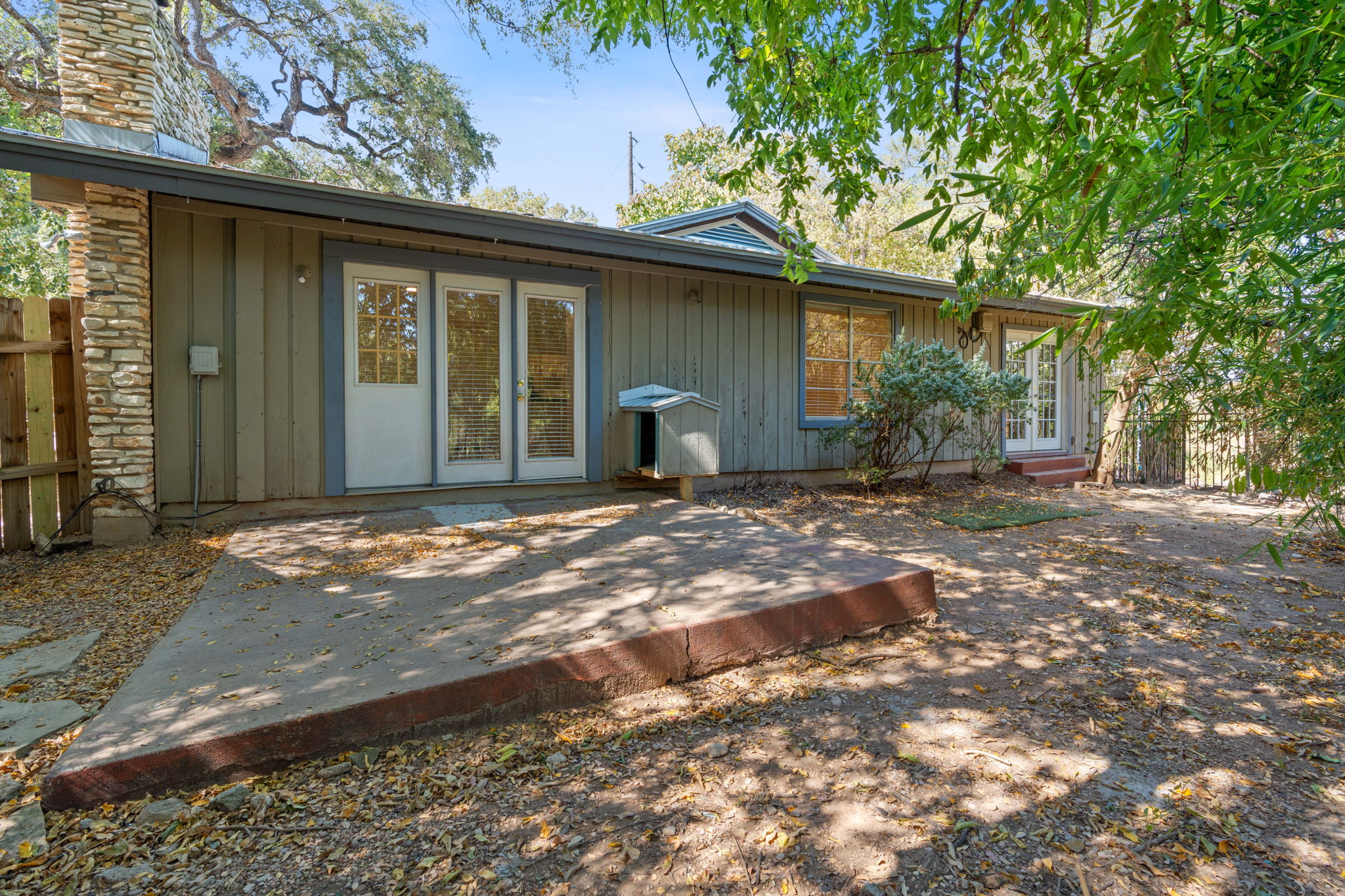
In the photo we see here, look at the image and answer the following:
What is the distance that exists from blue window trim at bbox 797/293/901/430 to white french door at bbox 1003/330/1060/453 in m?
3.03

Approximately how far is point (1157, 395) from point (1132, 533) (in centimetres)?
222

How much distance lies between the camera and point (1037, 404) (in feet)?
31.0

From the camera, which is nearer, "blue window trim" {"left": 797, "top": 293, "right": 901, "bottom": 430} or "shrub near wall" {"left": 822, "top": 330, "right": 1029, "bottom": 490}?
"shrub near wall" {"left": 822, "top": 330, "right": 1029, "bottom": 490}

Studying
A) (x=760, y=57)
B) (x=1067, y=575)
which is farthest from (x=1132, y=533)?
(x=760, y=57)

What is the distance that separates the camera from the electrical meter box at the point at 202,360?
441 cm

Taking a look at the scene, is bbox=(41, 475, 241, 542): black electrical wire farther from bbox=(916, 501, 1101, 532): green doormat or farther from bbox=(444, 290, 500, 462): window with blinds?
bbox=(916, 501, 1101, 532): green doormat

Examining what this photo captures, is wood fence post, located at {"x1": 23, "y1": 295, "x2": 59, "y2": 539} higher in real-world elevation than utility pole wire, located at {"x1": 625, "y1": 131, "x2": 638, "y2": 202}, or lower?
lower

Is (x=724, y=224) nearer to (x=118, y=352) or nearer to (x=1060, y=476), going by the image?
(x=1060, y=476)

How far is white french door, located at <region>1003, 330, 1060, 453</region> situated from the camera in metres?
9.32

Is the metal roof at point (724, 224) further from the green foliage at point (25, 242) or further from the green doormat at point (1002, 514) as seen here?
the green foliage at point (25, 242)

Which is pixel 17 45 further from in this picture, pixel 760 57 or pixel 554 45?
pixel 760 57

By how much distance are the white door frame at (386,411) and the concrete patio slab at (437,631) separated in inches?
41.8

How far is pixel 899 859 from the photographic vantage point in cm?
154

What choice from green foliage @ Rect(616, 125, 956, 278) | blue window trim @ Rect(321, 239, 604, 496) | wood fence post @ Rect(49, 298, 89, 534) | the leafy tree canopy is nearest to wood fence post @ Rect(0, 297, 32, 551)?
wood fence post @ Rect(49, 298, 89, 534)
